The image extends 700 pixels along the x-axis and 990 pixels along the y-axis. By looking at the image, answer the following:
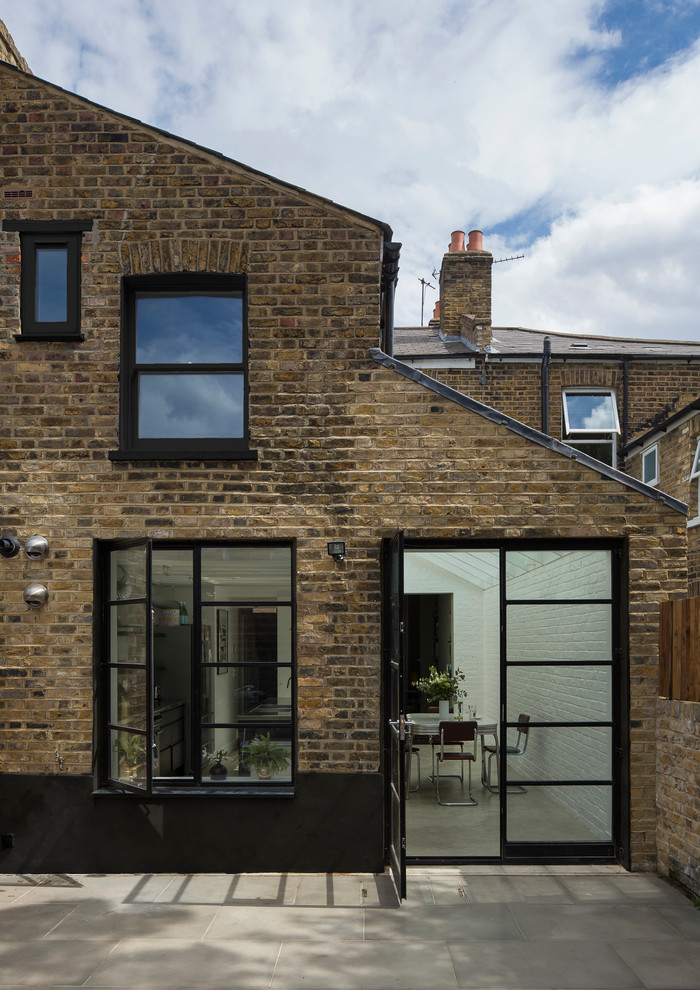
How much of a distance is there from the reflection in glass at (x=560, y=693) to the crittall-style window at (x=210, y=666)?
202cm

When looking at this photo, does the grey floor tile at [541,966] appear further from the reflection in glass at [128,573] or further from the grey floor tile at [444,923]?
the reflection in glass at [128,573]

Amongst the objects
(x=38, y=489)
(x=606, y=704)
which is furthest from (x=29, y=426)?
(x=606, y=704)

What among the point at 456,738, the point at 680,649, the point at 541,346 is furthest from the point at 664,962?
the point at 541,346

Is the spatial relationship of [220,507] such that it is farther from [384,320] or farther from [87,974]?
[87,974]

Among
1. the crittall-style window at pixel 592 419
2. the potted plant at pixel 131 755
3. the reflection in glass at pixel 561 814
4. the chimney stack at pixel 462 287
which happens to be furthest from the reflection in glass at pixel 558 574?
the chimney stack at pixel 462 287

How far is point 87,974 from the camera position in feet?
16.7

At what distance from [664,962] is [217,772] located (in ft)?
12.5

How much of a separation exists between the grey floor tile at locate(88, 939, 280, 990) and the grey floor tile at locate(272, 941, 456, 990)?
0.45 feet

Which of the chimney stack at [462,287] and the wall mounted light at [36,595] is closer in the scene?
the wall mounted light at [36,595]

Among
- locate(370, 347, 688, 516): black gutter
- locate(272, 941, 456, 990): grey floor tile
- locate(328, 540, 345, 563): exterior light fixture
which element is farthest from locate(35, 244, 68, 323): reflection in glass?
locate(272, 941, 456, 990): grey floor tile

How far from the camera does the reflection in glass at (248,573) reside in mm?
7273

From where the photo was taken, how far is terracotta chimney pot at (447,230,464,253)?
2027 cm

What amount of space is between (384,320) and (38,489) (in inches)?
154

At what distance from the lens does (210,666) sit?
7.20 m
